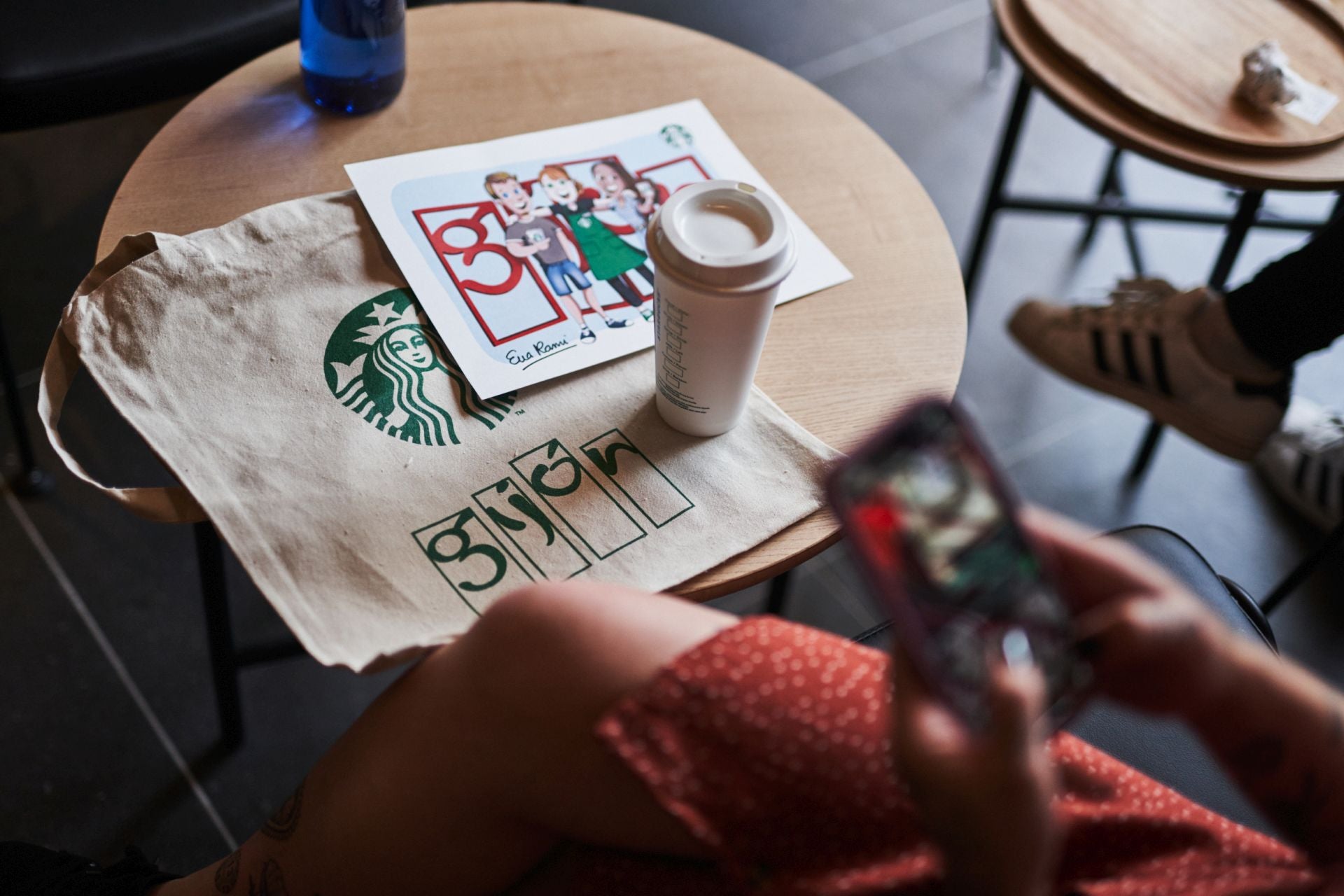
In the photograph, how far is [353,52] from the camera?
2.84 ft

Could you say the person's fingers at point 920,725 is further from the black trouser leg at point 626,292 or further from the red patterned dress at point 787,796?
the black trouser leg at point 626,292

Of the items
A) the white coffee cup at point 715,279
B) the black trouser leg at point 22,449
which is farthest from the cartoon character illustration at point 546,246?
the black trouser leg at point 22,449

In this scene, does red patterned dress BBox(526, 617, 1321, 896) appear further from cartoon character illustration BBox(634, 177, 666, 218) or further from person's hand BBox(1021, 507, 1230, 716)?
cartoon character illustration BBox(634, 177, 666, 218)

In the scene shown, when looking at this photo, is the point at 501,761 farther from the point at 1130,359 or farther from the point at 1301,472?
the point at 1301,472

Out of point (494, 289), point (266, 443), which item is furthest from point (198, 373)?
point (494, 289)

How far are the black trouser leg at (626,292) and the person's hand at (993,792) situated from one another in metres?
0.42

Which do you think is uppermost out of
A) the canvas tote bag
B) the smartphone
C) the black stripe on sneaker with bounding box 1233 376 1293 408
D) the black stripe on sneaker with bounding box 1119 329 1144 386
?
the smartphone

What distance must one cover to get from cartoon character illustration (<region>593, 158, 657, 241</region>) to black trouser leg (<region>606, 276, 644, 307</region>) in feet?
0.17

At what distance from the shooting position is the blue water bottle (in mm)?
841

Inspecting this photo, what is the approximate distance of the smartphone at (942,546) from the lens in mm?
451

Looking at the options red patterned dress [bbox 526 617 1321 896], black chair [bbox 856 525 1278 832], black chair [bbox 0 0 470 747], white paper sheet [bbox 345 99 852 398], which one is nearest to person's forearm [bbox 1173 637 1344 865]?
red patterned dress [bbox 526 617 1321 896]

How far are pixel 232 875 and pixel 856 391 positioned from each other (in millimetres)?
566

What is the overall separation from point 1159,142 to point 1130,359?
1.15 ft

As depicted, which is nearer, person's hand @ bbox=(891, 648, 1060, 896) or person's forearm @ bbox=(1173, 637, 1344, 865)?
person's hand @ bbox=(891, 648, 1060, 896)
